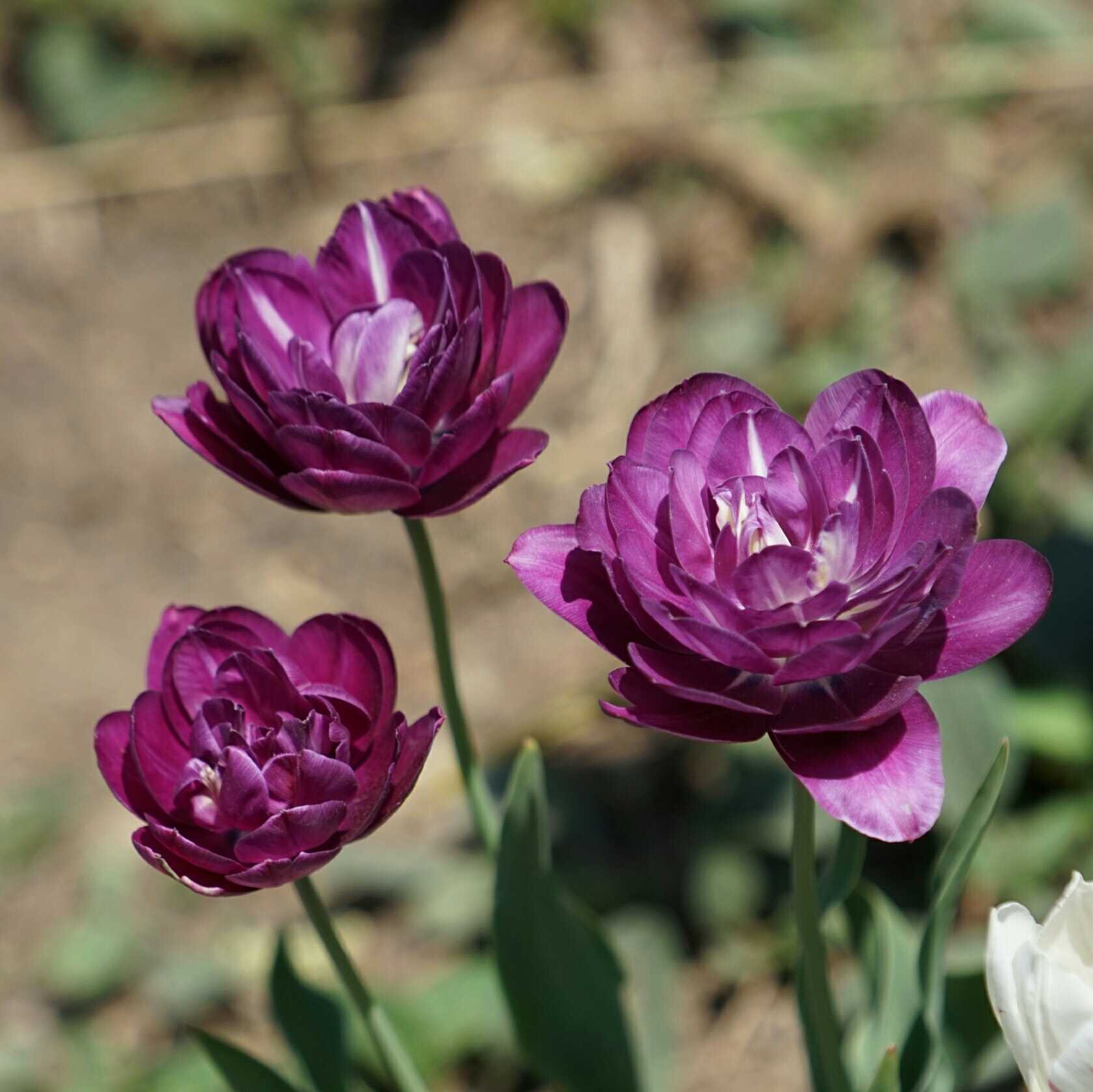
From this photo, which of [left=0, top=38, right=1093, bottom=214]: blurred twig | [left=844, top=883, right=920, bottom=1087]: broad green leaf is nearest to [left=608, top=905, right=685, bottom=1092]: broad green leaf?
[left=844, top=883, right=920, bottom=1087]: broad green leaf

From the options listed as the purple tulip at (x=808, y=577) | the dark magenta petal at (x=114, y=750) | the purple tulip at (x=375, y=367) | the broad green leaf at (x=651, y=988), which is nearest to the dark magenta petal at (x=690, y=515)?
the purple tulip at (x=808, y=577)

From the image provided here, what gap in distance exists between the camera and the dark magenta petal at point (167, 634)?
734mm

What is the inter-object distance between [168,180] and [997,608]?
2965 mm

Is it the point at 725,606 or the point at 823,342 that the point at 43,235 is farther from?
the point at 725,606

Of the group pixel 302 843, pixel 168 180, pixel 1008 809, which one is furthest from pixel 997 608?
pixel 168 180

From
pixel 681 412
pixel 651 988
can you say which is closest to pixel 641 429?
pixel 681 412

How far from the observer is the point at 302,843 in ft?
2.05

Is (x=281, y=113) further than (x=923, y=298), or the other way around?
(x=281, y=113)

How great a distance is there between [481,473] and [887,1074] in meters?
0.41

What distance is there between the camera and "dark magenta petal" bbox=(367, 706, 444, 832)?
64cm

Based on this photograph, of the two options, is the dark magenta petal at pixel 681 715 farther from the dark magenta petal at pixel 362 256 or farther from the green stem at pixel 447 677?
the dark magenta petal at pixel 362 256

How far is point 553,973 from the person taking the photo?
38.9 inches

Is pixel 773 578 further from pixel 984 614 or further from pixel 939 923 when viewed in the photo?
pixel 939 923

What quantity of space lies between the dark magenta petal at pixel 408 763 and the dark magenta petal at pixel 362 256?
0.27 m
